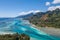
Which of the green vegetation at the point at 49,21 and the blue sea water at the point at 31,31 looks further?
the green vegetation at the point at 49,21

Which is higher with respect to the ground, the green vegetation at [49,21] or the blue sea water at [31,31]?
the green vegetation at [49,21]

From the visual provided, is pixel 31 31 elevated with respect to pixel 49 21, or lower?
lower

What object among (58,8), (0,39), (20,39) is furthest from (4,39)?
(58,8)

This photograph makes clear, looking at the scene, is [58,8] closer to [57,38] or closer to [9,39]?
[57,38]

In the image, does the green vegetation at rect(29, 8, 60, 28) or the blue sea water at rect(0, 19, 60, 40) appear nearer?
the blue sea water at rect(0, 19, 60, 40)

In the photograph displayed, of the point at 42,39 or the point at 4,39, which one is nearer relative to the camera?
the point at 4,39

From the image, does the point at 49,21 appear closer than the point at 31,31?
No

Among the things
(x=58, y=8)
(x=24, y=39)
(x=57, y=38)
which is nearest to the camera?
(x=24, y=39)

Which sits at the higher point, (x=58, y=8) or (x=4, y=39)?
(x=58, y=8)

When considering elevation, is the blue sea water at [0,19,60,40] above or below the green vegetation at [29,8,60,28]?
below

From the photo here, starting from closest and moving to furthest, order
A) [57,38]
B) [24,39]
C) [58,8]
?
[24,39] → [57,38] → [58,8]
